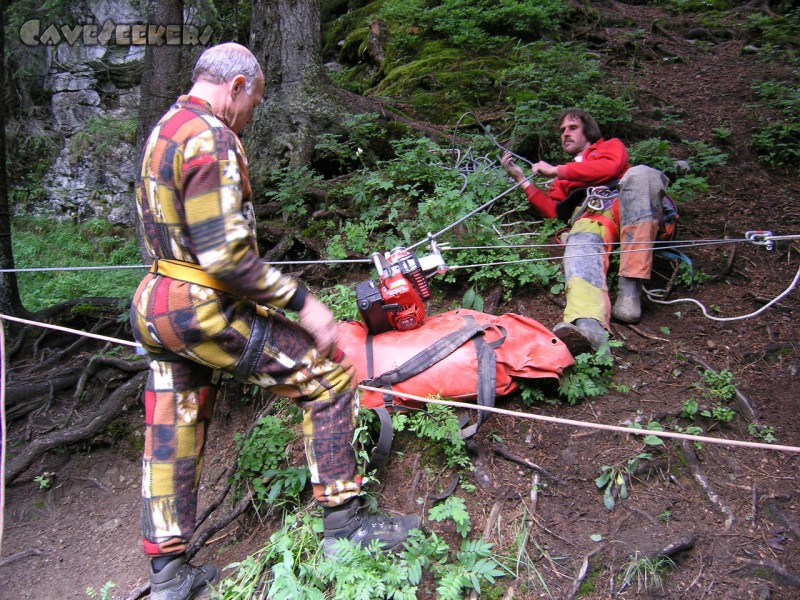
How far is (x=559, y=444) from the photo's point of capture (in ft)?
9.67

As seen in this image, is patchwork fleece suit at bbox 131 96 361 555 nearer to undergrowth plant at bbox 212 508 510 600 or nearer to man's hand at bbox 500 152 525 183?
undergrowth plant at bbox 212 508 510 600

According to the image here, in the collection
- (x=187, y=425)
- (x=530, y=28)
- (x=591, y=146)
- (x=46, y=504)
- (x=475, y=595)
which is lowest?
(x=46, y=504)

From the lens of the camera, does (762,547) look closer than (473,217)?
Yes

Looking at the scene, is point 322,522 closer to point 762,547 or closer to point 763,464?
point 762,547

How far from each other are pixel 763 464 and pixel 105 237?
9981 mm

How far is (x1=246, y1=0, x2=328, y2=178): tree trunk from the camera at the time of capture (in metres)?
5.75

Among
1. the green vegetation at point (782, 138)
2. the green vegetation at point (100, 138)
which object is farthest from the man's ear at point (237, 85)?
the green vegetation at point (100, 138)

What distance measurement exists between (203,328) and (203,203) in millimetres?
464

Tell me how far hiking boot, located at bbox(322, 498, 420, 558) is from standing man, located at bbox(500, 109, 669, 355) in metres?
1.56

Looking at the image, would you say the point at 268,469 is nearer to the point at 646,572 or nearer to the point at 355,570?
the point at 355,570

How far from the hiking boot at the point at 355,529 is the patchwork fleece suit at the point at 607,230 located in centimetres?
188

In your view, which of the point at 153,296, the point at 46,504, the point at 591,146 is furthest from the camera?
the point at 591,146

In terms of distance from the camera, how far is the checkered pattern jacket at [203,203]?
74.7 inches

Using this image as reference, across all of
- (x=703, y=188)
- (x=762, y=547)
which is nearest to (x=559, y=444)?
(x=762, y=547)
